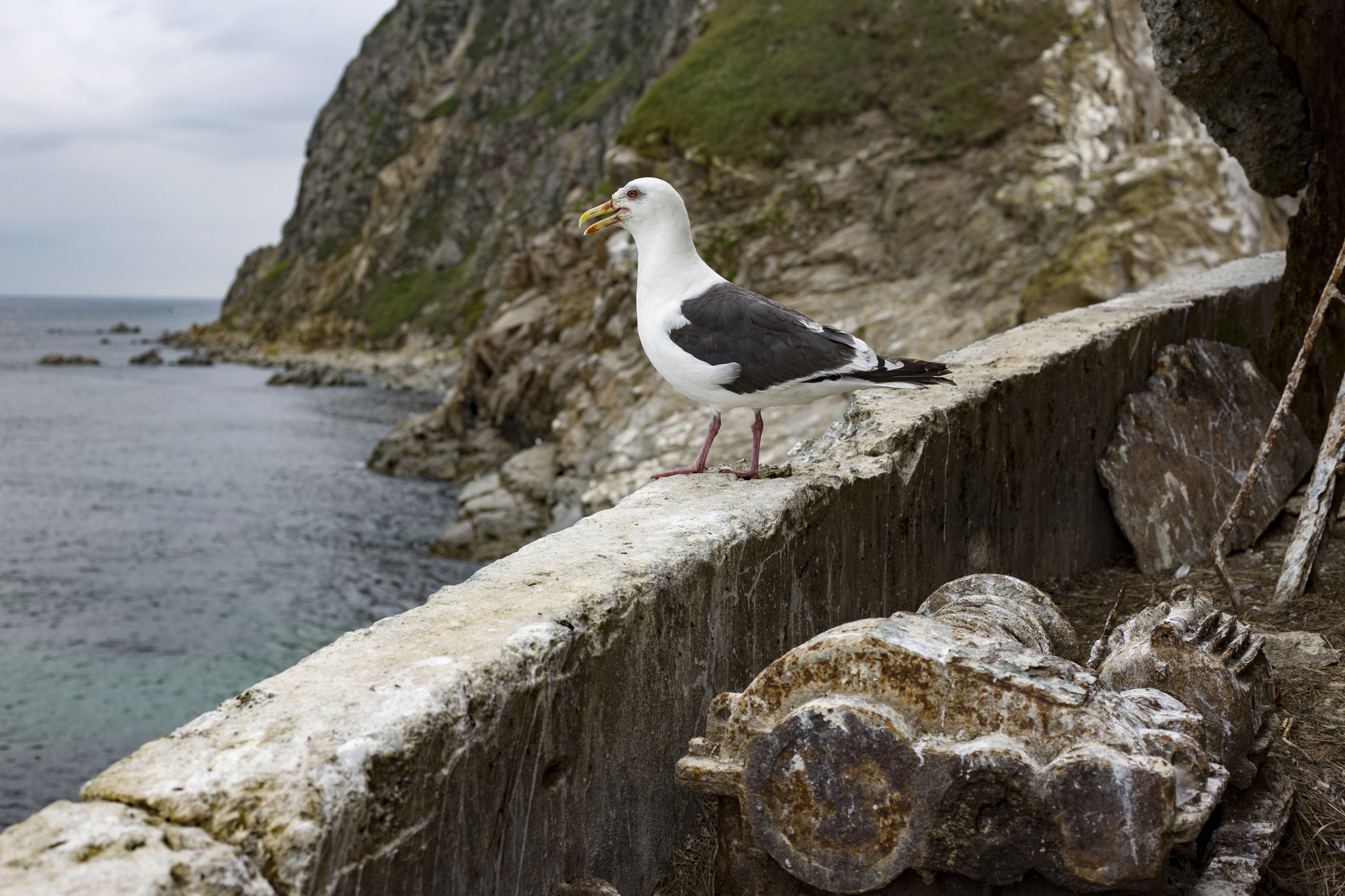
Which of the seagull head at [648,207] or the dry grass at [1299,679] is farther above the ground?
the seagull head at [648,207]

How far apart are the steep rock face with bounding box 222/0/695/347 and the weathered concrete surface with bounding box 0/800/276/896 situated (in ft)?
179

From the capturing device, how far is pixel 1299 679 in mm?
4137

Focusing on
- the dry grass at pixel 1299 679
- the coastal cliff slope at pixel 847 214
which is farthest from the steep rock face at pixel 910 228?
the dry grass at pixel 1299 679

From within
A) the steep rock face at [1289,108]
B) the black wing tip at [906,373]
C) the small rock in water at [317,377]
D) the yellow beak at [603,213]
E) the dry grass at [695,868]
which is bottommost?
the small rock in water at [317,377]

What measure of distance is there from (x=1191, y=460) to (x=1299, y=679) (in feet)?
8.37

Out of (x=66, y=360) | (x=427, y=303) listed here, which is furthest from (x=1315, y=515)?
(x=66, y=360)

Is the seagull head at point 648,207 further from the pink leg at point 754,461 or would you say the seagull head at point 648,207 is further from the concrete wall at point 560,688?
the concrete wall at point 560,688

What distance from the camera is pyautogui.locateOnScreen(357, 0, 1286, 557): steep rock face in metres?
17.5

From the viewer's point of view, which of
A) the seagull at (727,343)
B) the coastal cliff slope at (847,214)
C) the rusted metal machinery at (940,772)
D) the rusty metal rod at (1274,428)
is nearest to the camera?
the rusted metal machinery at (940,772)

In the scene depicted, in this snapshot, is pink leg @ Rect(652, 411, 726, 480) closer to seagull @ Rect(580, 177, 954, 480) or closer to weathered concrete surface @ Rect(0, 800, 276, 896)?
seagull @ Rect(580, 177, 954, 480)

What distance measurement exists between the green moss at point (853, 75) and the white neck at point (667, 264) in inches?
859

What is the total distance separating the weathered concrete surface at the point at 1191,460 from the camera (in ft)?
20.4

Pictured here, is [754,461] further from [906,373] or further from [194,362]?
[194,362]

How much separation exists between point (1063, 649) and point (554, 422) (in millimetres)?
24606
